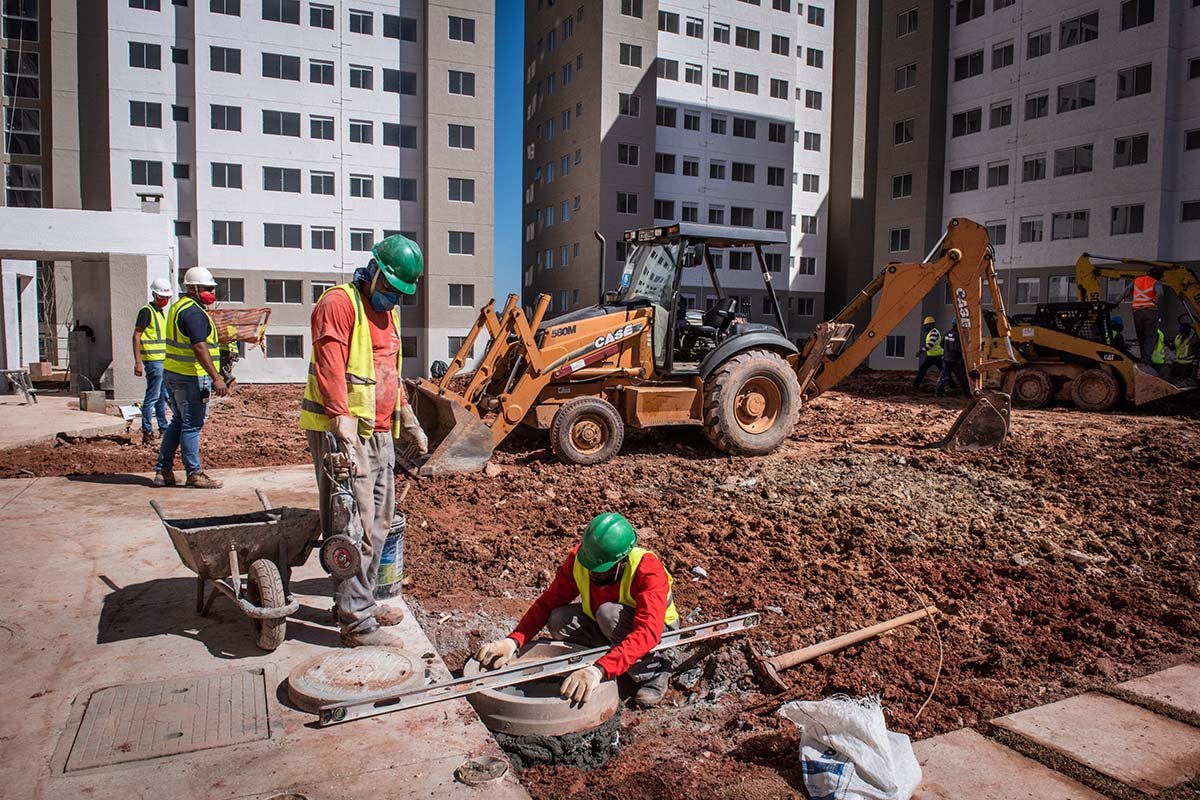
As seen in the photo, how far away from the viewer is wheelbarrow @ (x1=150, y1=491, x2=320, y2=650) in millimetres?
3983

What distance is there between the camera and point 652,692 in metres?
4.32

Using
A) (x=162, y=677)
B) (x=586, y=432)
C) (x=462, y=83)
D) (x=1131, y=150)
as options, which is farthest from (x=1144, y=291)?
(x=462, y=83)

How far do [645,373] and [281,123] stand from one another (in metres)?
28.2

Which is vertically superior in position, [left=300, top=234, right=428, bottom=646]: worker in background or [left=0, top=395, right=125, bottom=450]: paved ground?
[left=300, top=234, right=428, bottom=646]: worker in background

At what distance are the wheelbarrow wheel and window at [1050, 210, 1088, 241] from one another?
32.8 meters

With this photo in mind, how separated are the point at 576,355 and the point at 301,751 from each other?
6.82m

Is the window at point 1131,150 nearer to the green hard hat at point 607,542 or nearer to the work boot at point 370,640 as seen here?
the green hard hat at point 607,542

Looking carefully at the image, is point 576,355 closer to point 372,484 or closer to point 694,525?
point 694,525

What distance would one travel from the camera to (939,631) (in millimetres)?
5066

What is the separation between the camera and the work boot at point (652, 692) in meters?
4.30

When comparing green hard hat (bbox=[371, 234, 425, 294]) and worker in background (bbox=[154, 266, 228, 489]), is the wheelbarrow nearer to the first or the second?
green hard hat (bbox=[371, 234, 425, 294])

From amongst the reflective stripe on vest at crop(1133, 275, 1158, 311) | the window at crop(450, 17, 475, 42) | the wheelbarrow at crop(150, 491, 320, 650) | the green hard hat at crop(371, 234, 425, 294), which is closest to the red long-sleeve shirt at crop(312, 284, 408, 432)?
the green hard hat at crop(371, 234, 425, 294)

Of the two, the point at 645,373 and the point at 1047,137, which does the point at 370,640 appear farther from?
the point at 1047,137

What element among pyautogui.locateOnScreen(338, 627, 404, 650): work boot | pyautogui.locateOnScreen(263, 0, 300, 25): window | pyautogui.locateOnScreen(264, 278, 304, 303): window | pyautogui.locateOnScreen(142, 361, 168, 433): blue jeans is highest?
pyautogui.locateOnScreen(263, 0, 300, 25): window
